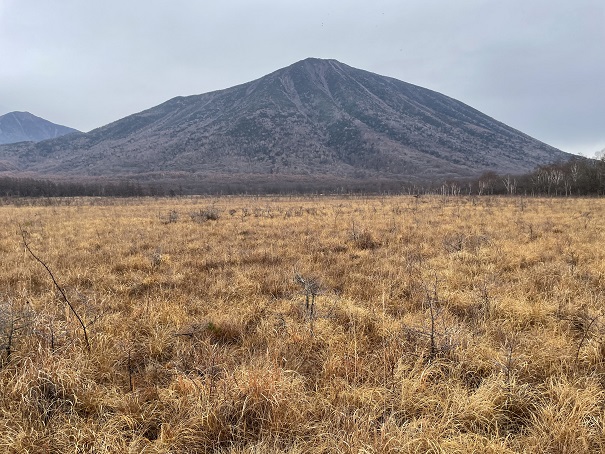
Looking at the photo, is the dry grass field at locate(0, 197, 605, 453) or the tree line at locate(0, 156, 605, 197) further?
the tree line at locate(0, 156, 605, 197)

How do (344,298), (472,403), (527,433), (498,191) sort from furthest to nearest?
(498,191)
(344,298)
(472,403)
(527,433)

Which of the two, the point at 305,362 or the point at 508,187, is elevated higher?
the point at 508,187

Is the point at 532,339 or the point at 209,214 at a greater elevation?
the point at 209,214

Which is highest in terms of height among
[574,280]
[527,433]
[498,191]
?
[498,191]

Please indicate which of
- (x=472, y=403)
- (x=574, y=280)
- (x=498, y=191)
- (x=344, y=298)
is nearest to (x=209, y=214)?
(x=344, y=298)

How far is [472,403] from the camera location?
9.31 feet

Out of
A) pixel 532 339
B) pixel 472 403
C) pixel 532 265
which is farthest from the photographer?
pixel 532 265

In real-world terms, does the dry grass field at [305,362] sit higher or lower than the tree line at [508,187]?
lower

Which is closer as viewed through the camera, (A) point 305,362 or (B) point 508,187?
(A) point 305,362

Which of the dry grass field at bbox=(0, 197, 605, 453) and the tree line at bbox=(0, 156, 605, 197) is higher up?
the tree line at bbox=(0, 156, 605, 197)

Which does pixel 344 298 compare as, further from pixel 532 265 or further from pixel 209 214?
pixel 209 214

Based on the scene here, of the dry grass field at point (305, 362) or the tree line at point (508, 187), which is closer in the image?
the dry grass field at point (305, 362)

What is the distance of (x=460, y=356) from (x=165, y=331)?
11.8 ft

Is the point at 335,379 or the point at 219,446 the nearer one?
the point at 219,446
